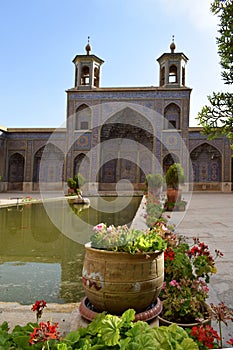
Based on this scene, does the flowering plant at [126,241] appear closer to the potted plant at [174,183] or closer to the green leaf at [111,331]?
the green leaf at [111,331]

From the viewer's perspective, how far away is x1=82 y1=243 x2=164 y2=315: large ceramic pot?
1.69 metres

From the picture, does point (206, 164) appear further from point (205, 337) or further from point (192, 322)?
point (205, 337)

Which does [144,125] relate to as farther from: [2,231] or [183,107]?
[2,231]

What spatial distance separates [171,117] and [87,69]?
25.4 feet

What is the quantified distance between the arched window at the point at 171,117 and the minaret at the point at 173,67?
165 cm

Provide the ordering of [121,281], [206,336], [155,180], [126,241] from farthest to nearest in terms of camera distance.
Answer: [155,180] → [126,241] → [121,281] → [206,336]

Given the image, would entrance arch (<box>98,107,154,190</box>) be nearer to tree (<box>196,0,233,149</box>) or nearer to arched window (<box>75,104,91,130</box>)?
arched window (<box>75,104,91,130</box>)

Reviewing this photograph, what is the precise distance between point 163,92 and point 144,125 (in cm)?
295

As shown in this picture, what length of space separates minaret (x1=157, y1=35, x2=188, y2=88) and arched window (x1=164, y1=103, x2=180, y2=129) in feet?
5.43

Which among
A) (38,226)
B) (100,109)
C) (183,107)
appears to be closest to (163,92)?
(183,107)

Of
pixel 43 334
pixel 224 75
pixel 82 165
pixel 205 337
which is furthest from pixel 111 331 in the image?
pixel 82 165

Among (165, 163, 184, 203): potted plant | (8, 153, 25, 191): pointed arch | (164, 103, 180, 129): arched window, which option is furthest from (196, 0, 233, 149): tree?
(8, 153, 25, 191): pointed arch

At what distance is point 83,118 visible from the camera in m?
23.2

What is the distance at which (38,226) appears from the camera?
661 centimetres
